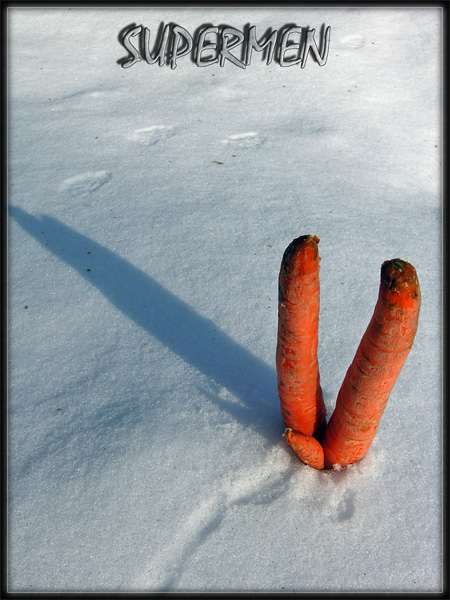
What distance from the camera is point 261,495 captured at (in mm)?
1472

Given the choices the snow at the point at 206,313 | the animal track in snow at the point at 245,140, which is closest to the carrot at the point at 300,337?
the snow at the point at 206,313

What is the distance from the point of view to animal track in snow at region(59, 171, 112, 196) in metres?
2.68

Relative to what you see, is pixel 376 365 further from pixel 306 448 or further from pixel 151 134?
pixel 151 134

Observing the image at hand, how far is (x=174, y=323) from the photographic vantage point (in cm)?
200

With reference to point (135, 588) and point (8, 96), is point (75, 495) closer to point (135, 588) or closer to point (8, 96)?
point (135, 588)

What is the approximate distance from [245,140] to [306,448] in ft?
7.24

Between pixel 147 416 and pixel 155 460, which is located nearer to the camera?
pixel 155 460

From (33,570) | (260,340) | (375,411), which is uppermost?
(375,411)

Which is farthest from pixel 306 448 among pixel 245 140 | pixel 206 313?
pixel 245 140

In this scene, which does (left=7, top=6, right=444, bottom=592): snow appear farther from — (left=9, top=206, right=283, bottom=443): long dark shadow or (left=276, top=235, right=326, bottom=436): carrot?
(left=276, top=235, right=326, bottom=436): carrot

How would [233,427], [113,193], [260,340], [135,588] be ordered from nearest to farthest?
[135,588]
[233,427]
[260,340]
[113,193]

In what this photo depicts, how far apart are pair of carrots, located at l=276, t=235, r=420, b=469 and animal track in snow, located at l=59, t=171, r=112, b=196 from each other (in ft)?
5.85

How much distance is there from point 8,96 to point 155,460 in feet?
10.2

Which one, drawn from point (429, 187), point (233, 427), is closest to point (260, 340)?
point (233, 427)
